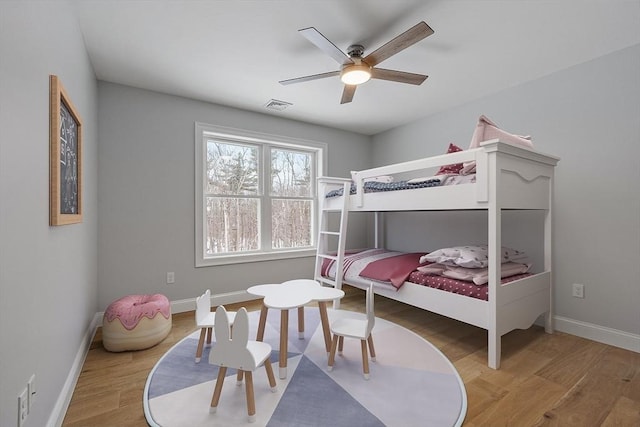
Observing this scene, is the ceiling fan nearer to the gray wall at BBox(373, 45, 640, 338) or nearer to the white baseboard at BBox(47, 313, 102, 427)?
the gray wall at BBox(373, 45, 640, 338)

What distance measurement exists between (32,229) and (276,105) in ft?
8.30

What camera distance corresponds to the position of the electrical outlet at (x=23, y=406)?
3.09 ft

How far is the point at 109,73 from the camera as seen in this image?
97.3 inches

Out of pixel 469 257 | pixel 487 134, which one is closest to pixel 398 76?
pixel 487 134

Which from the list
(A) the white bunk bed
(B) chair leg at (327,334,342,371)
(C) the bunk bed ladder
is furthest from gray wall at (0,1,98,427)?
(A) the white bunk bed

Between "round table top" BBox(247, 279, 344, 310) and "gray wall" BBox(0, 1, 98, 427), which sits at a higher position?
"gray wall" BBox(0, 1, 98, 427)

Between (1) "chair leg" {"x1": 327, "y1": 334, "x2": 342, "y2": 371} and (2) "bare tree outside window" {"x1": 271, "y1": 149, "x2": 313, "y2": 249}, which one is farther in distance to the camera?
(2) "bare tree outside window" {"x1": 271, "y1": 149, "x2": 313, "y2": 249}

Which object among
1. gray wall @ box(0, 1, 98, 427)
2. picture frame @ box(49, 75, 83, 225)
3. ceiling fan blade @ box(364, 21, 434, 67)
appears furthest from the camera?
ceiling fan blade @ box(364, 21, 434, 67)

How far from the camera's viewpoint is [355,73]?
79.9 inches

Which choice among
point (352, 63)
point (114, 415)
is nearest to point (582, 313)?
point (352, 63)

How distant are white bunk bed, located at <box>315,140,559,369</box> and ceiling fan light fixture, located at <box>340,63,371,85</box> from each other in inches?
30.3

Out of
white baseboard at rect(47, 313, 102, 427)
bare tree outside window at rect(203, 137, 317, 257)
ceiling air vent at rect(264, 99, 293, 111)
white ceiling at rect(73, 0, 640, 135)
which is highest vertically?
white ceiling at rect(73, 0, 640, 135)

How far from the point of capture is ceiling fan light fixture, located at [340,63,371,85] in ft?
6.53

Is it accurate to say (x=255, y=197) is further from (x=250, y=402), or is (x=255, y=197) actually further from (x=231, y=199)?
(x=250, y=402)
